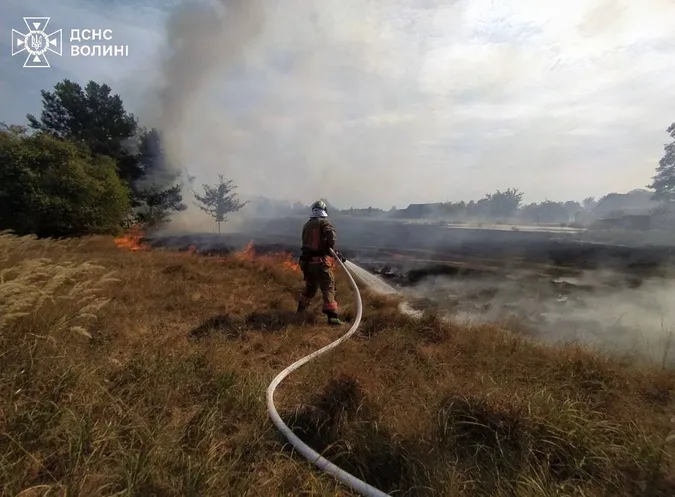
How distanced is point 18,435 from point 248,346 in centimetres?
280

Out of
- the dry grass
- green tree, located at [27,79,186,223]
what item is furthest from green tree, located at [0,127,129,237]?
the dry grass

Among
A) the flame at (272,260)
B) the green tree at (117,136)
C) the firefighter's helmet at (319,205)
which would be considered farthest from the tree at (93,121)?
the firefighter's helmet at (319,205)

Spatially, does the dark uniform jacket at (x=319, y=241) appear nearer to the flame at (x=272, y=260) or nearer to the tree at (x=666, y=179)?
the flame at (x=272, y=260)

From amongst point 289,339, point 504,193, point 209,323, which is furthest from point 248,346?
point 504,193

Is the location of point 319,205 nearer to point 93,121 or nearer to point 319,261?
point 319,261

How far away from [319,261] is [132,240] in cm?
1413

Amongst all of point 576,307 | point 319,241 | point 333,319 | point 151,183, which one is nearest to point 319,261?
point 319,241

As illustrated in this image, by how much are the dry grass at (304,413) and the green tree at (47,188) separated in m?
11.0

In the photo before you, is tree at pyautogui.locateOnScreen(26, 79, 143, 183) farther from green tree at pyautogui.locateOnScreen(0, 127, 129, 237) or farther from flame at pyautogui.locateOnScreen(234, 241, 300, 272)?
flame at pyautogui.locateOnScreen(234, 241, 300, 272)

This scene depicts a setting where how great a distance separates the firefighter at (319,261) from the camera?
254 inches

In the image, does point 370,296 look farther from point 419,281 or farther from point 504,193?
point 504,193

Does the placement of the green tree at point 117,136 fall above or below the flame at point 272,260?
above

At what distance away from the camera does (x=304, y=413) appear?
3.20 meters

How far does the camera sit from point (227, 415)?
9.95ft
